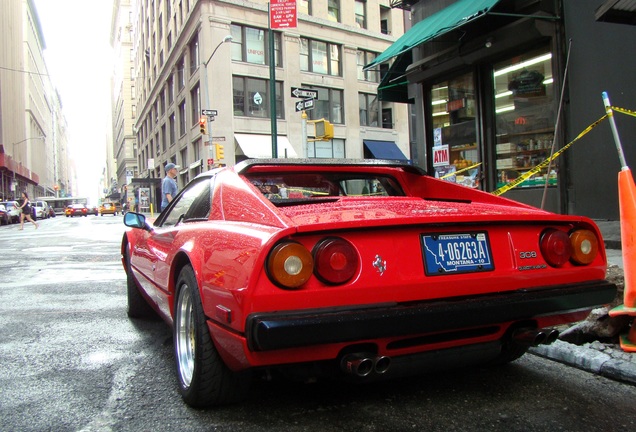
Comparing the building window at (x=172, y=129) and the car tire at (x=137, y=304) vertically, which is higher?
the building window at (x=172, y=129)

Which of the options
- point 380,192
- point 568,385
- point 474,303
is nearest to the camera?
point 474,303

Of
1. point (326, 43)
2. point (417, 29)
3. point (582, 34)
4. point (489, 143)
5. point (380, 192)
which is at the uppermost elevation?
point (326, 43)

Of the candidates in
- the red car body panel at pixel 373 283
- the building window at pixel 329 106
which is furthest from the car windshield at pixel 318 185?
the building window at pixel 329 106

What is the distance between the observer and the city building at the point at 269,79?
26766mm

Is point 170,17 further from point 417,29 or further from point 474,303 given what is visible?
point 474,303

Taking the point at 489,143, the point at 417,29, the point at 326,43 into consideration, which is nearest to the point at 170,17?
the point at 326,43

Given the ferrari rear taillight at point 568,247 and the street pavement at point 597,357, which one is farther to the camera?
the street pavement at point 597,357

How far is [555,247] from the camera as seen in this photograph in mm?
2551

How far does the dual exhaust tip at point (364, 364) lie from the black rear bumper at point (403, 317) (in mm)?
107

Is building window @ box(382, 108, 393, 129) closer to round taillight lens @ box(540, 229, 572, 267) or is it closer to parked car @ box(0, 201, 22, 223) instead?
parked car @ box(0, 201, 22, 223)

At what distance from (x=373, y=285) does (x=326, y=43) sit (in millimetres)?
30954

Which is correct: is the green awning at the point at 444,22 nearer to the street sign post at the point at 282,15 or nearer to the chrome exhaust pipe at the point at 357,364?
the street sign post at the point at 282,15

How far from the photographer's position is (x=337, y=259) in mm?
2098

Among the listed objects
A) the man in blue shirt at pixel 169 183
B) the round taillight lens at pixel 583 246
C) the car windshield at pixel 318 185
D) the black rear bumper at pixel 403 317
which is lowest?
the black rear bumper at pixel 403 317
